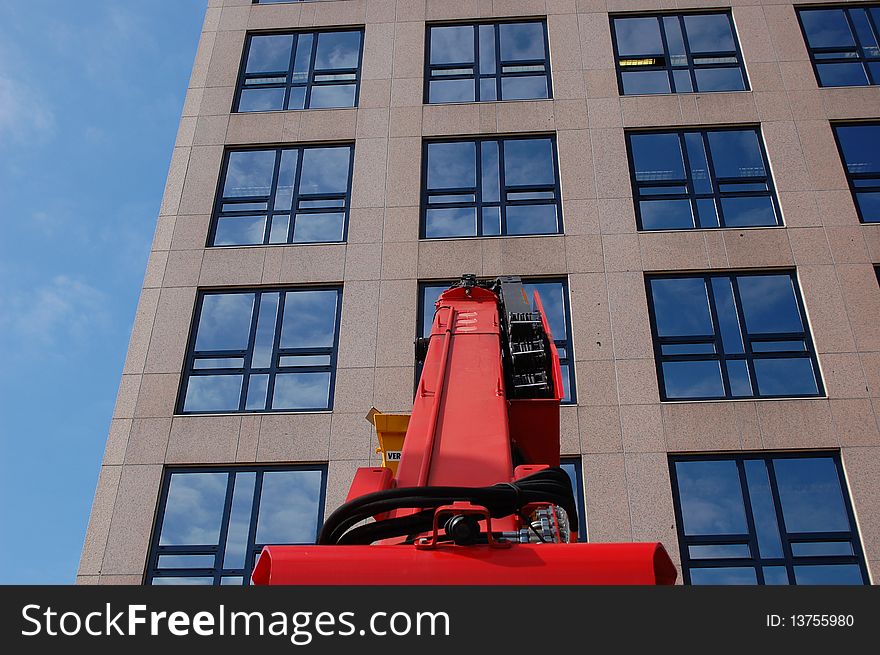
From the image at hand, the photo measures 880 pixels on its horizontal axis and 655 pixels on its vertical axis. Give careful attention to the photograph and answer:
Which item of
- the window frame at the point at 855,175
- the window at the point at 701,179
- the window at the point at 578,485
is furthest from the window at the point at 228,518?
the window frame at the point at 855,175

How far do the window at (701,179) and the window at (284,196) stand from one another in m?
6.76

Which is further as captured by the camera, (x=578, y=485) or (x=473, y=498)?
(x=578, y=485)

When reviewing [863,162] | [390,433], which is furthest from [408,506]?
[863,162]

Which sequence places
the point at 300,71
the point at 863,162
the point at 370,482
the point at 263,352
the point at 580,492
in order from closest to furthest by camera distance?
the point at 370,482 → the point at 580,492 → the point at 263,352 → the point at 863,162 → the point at 300,71

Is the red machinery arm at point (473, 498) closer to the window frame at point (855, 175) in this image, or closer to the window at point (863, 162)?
the window frame at point (855, 175)

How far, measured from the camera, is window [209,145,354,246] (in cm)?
1734

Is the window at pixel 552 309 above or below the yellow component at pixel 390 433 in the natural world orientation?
above

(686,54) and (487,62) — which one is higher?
(487,62)

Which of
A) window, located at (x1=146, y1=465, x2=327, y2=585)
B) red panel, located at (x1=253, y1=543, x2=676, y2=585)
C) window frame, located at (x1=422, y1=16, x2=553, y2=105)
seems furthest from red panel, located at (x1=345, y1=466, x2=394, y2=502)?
window frame, located at (x1=422, y1=16, x2=553, y2=105)

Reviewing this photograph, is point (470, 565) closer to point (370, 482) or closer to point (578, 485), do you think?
point (370, 482)

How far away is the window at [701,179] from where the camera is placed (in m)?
16.8

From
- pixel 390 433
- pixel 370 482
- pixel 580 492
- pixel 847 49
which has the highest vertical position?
pixel 847 49

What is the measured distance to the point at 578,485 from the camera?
1368cm

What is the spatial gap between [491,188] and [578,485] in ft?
23.9
